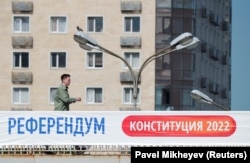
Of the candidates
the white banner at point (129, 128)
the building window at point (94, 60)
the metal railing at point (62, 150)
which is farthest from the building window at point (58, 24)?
the metal railing at point (62, 150)

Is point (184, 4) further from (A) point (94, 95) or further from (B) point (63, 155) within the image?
(B) point (63, 155)

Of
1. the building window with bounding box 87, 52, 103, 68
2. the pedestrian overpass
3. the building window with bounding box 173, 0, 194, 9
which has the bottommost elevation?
the pedestrian overpass

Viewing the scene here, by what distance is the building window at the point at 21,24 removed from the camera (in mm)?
85188

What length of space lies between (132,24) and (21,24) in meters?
9.42

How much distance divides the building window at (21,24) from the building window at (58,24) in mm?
2040

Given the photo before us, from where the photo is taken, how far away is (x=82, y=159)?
29500 mm

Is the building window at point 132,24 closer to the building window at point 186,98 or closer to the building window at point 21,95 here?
the building window at point 186,98

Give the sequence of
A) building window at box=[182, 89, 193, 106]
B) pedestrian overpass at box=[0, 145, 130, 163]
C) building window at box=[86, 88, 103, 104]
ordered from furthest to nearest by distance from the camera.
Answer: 1. building window at box=[182, 89, 193, 106]
2. building window at box=[86, 88, 103, 104]
3. pedestrian overpass at box=[0, 145, 130, 163]

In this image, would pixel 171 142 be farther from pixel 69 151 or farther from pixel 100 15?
pixel 100 15

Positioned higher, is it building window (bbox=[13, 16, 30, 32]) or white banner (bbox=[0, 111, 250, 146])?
building window (bbox=[13, 16, 30, 32])

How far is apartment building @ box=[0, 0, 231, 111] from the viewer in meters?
84.8

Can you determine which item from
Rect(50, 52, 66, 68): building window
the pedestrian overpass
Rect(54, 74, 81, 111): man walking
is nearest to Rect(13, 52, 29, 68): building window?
Rect(50, 52, 66, 68): building window

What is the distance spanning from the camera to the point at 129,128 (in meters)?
30.4

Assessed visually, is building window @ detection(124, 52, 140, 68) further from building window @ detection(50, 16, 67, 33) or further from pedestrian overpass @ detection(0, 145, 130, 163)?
pedestrian overpass @ detection(0, 145, 130, 163)
